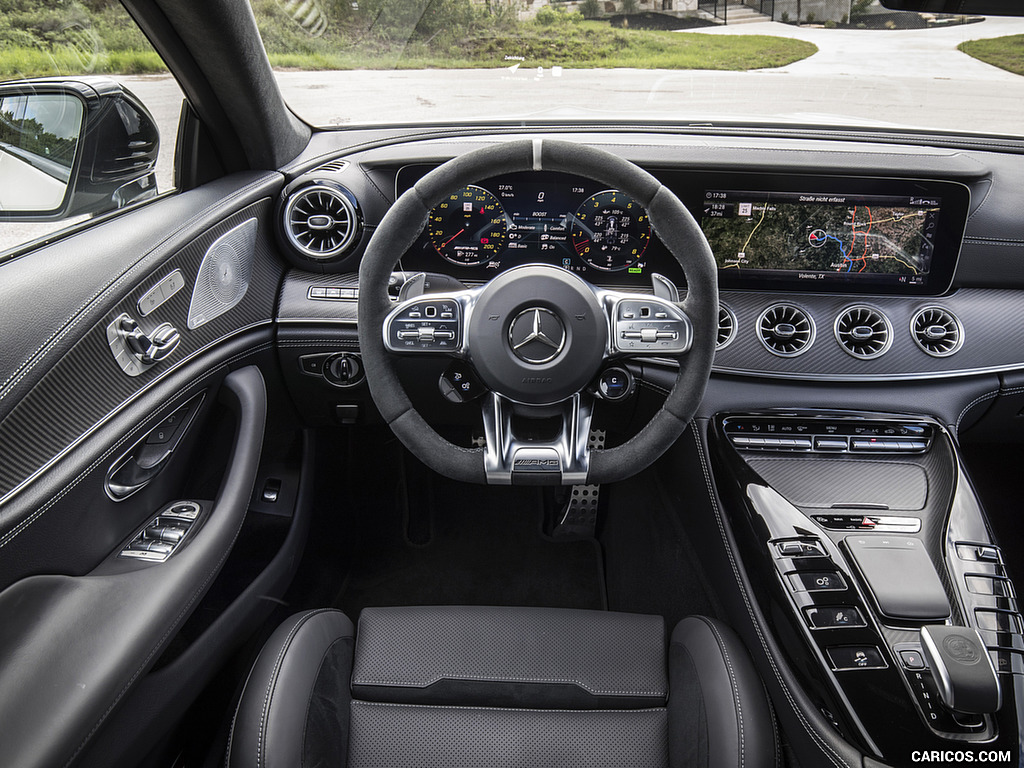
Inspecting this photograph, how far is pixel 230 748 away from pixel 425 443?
2.12ft

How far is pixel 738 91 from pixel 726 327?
75 centimetres

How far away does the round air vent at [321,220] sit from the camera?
6.91 ft

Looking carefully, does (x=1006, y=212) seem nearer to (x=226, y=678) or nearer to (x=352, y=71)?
(x=352, y=71)

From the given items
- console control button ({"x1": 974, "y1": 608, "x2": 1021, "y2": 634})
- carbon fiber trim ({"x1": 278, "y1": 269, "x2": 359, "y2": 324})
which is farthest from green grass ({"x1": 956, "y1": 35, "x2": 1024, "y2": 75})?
carbon fiber trim ({"x1": 278, "y1": 269, "x2": 359, "y2": 324})

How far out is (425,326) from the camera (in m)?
1.45

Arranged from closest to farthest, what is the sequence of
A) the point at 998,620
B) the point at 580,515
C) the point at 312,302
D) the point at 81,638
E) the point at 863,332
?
the point at 81,638
the point at 998,620
the point at 863,332
the point at 312,302
the point at 580,515

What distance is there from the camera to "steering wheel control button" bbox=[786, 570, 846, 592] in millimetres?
1552

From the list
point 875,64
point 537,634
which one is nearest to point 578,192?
point 875,64

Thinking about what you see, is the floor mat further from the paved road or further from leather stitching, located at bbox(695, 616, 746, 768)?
the paved road

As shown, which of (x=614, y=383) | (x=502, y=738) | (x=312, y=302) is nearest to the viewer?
(x=502, y=738)

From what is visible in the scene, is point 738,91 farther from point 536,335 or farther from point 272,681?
point 272,681

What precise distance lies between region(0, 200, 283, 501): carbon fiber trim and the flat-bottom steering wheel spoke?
778 millimetres

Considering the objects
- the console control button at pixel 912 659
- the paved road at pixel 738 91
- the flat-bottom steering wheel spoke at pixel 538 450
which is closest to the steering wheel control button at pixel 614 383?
the flat-bottom steering wheel spoke at pixel 538 450

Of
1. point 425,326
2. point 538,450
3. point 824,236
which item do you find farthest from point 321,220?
point 824,236
